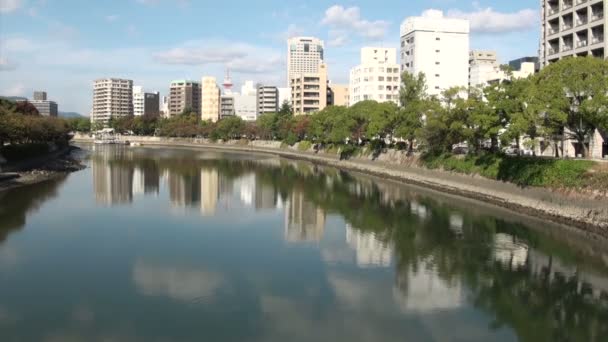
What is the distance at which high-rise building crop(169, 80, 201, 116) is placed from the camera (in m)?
137

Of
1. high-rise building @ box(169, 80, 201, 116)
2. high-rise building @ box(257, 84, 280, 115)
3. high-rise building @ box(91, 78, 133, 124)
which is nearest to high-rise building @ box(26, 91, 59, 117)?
high-rise building @ box(91, 78, 133, 124)

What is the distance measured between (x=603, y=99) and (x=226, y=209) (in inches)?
643

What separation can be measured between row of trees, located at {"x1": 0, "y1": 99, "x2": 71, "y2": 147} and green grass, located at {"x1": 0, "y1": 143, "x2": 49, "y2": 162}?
55 centimetres

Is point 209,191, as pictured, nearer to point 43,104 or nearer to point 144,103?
point 144,103

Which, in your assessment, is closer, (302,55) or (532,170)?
(532,170)

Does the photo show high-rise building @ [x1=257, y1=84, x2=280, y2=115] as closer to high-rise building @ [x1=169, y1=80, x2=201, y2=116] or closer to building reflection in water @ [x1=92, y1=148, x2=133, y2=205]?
high-rise building @ [x1=169, y1=80, x2=201, y2=116]

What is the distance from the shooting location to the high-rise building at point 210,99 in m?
123

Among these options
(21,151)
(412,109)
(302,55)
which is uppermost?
(302,55)

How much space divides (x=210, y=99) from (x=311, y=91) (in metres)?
37.3

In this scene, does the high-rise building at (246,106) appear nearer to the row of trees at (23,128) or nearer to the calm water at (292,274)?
the row of trees at (23,128)

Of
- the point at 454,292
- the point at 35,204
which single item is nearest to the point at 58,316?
the point at 454,292

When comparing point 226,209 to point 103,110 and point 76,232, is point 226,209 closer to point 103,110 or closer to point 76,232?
point 76,232

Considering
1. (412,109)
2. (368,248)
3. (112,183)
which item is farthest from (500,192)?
(112,183)

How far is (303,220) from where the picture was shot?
24344 mm
